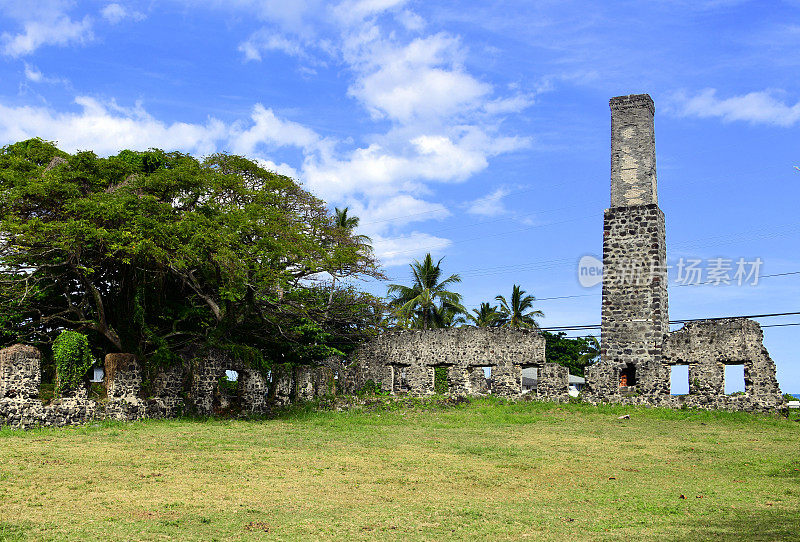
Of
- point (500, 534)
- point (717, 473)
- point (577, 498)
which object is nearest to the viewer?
point (500, 534)

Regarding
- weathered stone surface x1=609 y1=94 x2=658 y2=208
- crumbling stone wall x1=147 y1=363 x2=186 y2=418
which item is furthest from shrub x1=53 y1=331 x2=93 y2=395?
weathered stone surface x1=609 y1=94 x2=658 y2=208

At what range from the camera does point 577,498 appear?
10289mm

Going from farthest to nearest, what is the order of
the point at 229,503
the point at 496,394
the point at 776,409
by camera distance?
the point at 496,394, the point at 776,409, the point at 229,503

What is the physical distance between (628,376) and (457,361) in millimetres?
5671

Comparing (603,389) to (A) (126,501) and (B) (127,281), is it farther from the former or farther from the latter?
(A) (126,501)

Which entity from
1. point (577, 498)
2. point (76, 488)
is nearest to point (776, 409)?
point (577, 498)

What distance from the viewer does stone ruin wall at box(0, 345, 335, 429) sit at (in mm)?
17141

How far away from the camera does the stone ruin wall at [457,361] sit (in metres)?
25.1

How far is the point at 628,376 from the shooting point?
2378 centimetres

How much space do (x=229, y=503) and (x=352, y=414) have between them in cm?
1202

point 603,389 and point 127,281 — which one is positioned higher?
point 127,281

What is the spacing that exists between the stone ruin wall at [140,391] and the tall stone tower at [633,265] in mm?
9421

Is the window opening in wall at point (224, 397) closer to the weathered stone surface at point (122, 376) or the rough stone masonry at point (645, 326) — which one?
the weathered stone surface at point (122, 376)

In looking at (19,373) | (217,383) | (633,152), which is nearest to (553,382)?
(633,152)
